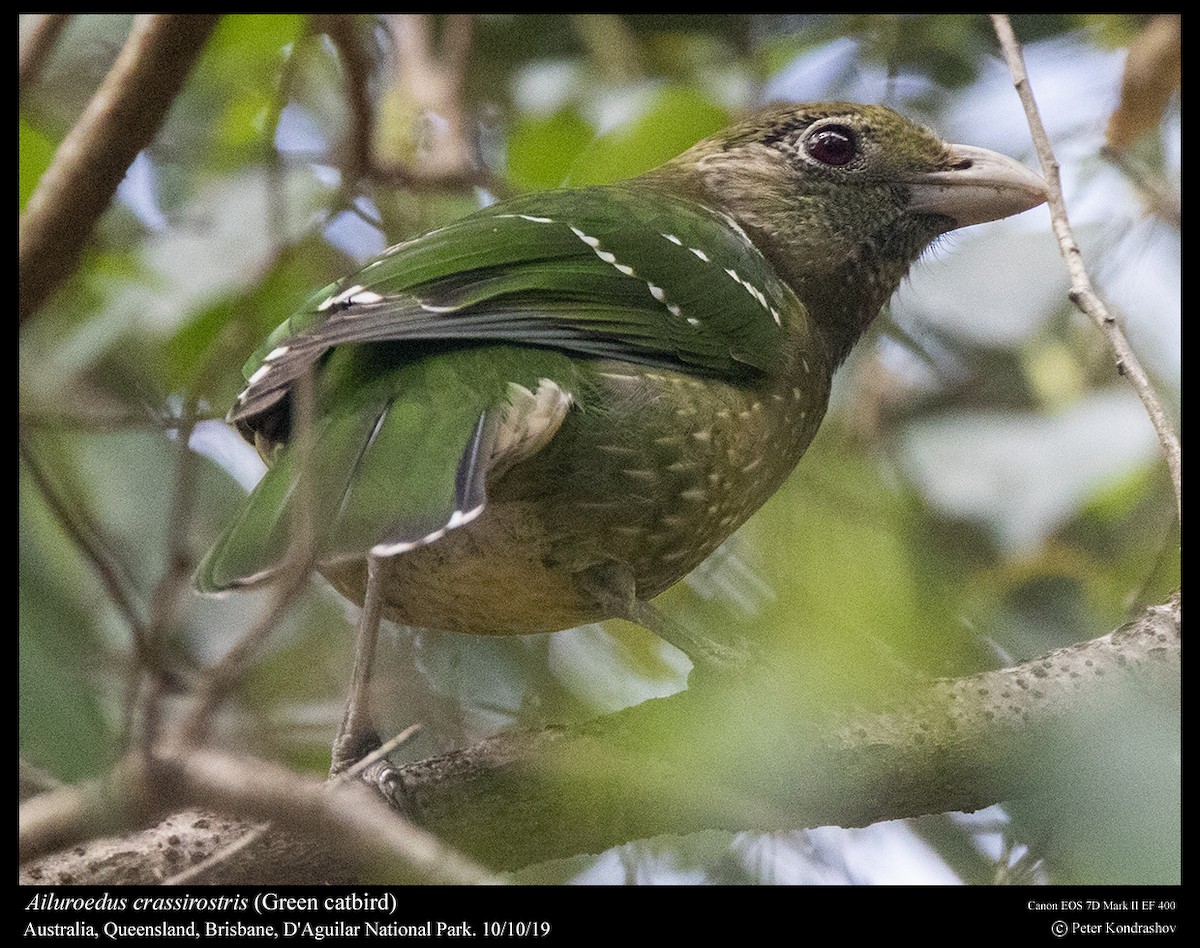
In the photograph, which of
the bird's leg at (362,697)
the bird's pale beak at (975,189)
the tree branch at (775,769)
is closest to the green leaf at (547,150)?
the bird's pale beak at (975,189)

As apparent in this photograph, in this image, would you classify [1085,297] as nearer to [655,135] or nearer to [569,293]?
[569,293]

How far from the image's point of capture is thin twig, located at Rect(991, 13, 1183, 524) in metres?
1.90

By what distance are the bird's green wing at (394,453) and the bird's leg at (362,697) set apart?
0.32 meters

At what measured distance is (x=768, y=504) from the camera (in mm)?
2768

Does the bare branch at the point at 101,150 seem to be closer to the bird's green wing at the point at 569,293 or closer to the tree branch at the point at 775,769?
the bird's green wing at the point at 569,293

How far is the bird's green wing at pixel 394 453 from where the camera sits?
194cm

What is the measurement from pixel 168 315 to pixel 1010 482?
93.8 inches

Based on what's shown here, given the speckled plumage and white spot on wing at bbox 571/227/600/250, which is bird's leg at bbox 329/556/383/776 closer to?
the speckled plumage

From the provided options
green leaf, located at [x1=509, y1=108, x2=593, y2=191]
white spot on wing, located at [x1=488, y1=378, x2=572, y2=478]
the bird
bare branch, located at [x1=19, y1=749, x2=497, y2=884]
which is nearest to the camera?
bare branch, located at [x1=19, y1=749, x2=497, y2=884]

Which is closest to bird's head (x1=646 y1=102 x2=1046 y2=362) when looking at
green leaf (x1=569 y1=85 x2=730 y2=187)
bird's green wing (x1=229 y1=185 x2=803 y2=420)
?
bird's green wing (x1=229 y1=185 x2=803 y2=420)

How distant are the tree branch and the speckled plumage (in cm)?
33

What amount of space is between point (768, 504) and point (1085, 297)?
88cm

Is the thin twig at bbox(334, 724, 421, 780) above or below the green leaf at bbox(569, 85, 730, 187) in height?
below
